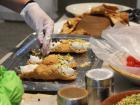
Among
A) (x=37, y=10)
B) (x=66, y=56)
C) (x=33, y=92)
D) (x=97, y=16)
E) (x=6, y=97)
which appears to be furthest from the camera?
(x=97, y=16)

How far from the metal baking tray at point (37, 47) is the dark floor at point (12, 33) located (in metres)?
1.30

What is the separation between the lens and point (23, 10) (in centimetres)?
123

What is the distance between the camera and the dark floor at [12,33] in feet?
8.42

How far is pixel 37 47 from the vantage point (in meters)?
1.19

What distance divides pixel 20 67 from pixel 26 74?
5cm

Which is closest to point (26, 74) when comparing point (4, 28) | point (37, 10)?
point (37, 10)

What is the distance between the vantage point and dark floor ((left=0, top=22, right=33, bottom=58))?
2566mm

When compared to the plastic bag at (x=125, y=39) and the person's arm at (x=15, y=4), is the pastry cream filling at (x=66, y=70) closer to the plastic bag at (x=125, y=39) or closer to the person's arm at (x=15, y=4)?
the plastic bag at (x=125, y=39)

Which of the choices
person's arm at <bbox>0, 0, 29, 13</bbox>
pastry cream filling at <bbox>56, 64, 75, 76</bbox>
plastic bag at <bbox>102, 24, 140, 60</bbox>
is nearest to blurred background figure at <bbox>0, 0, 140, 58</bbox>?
person's arm at <bbox>0, 0, 29, 13</bbox>

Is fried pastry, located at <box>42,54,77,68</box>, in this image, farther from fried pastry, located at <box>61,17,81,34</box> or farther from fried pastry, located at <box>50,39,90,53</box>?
fried pastry, located at <box>61,17,81,34</box>

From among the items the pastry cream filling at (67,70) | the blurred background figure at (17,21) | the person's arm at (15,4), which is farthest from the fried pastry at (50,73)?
the blurred background figure at (17,21)

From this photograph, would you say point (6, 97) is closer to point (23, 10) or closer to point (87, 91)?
point (87, 91)

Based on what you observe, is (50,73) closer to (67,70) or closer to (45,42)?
(67,70)

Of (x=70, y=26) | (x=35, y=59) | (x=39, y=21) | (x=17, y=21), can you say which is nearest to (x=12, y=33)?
(x=17, y=21)
